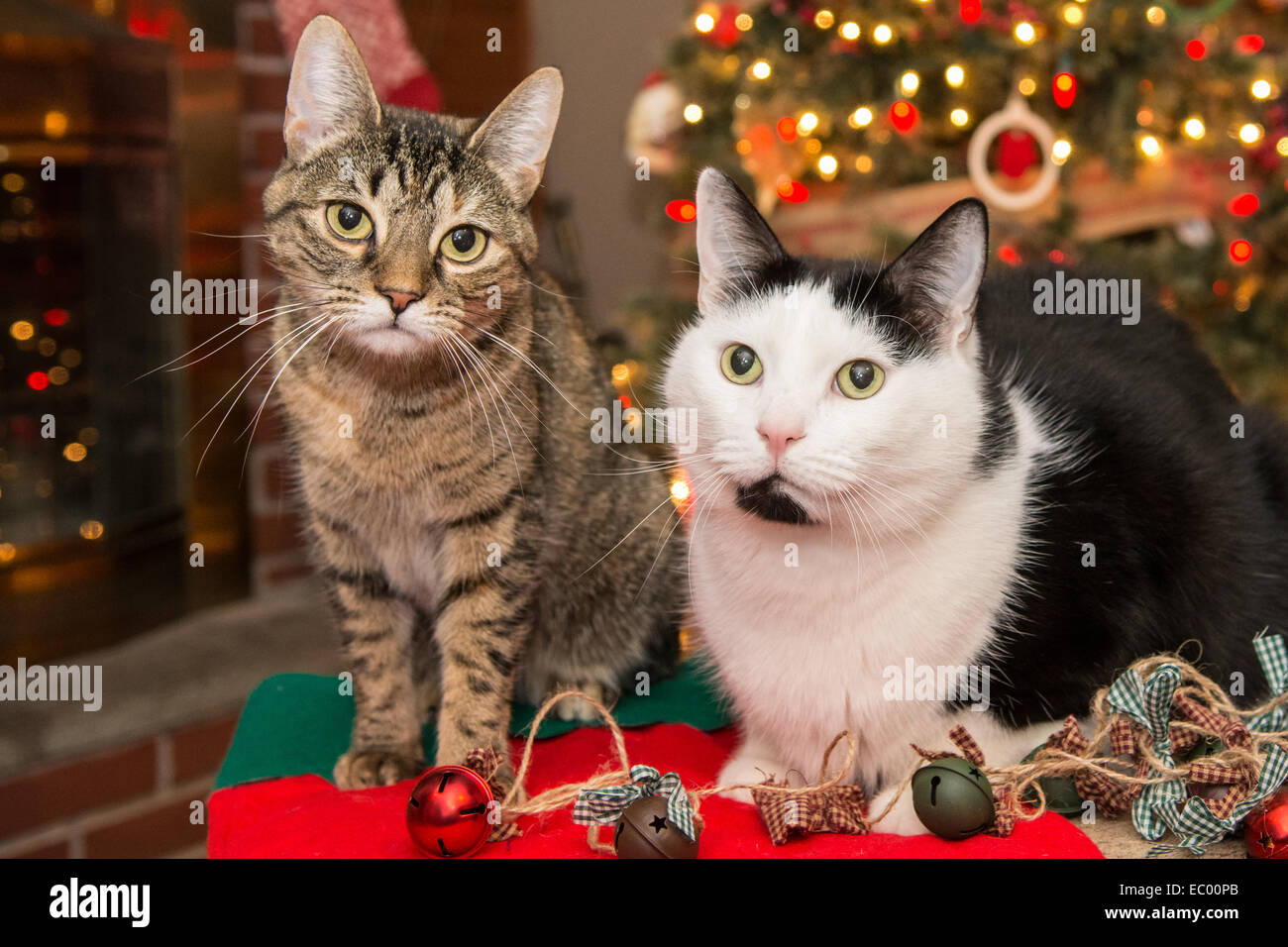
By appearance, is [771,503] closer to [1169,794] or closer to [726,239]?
[726,239]

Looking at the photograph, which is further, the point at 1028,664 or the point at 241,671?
the point at 241,671

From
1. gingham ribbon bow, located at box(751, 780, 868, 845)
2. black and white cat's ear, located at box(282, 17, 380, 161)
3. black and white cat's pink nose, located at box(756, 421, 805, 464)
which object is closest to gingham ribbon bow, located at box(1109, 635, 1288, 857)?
gingham ribbon bow, located at box(751, 780, 868, 845)

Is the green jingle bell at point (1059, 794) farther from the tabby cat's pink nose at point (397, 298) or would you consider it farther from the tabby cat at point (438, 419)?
the tabby cat's pink nose at point (397, 298)

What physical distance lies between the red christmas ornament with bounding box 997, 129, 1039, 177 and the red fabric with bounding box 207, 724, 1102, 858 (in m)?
1.21

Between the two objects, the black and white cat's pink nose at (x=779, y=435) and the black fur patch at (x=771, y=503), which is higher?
the black and white cat's pink nose at (x=779, y=435)

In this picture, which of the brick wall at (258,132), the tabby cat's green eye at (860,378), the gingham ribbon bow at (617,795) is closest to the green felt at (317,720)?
the gingham ribbon bow at (617,795)

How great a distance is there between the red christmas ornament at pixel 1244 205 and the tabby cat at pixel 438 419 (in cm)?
A: 143

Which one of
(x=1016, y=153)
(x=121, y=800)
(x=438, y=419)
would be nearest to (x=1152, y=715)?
(x=438, y=419)

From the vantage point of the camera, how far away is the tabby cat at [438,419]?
3.06 ft

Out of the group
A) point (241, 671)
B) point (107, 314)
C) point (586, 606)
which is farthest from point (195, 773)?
point (586, 606)

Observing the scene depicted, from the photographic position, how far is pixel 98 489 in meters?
2.10
